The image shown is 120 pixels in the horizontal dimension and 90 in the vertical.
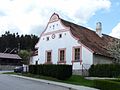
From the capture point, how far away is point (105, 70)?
32.0 meters

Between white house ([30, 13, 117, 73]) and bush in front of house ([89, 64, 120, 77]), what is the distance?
2.05 m

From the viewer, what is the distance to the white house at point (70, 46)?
118 ft

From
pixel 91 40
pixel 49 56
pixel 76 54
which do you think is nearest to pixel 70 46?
pixel 76 54

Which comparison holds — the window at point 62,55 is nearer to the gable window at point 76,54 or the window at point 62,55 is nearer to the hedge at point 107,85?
the gable window at point 76,54

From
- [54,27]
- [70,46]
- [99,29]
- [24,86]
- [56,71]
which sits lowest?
[24,86]

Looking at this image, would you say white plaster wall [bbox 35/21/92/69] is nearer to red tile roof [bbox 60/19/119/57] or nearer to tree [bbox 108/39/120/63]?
red tile roof [bbox 60/19/119/57]

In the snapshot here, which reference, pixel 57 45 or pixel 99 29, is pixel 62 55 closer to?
pixel 57 45

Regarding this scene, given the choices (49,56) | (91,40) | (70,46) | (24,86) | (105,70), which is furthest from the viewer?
(49,56)

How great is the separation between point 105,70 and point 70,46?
7650mm

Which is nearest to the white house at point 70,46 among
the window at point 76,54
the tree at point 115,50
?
the window at point 76,54

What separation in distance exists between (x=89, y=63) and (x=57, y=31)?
24.3 ft

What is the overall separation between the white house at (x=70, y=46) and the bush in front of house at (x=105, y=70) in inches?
80.6

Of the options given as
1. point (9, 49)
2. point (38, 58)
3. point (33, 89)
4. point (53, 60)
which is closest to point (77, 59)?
point (53, 60)

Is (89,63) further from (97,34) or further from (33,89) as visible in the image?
(33,89)
